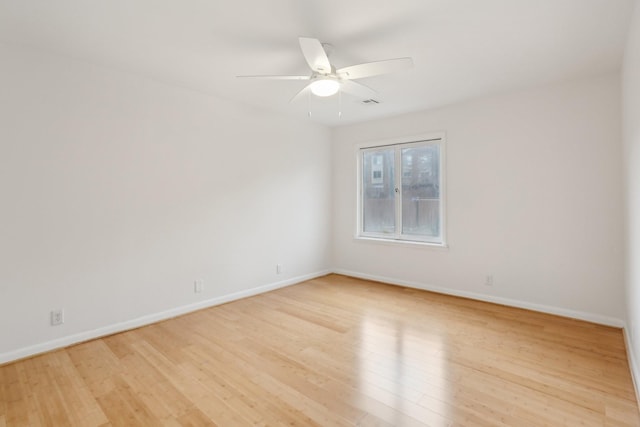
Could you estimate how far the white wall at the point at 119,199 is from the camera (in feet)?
8.27

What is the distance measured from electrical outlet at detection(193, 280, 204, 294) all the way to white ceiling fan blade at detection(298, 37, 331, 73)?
2.65 meters

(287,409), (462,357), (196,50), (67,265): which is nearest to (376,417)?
(287,409)

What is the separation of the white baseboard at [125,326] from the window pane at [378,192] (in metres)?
1.76

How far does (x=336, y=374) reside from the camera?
2264 mm

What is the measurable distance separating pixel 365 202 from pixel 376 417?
3.65m

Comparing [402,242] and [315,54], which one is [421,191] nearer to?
[402,242]

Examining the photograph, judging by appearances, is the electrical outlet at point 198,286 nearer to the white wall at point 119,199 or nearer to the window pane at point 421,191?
the white wall at point 119,199

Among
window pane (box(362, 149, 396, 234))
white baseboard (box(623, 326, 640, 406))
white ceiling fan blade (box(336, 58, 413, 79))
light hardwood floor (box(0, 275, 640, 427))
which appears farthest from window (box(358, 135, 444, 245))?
white ceiling fan blade (box(336, 58, 413, 79))

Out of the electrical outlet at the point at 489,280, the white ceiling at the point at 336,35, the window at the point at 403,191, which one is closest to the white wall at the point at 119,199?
the white ceiling at the point at 336,35

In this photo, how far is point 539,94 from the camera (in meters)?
3.45

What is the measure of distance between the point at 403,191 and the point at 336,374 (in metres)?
3.08

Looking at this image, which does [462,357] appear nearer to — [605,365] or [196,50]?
[605,365]

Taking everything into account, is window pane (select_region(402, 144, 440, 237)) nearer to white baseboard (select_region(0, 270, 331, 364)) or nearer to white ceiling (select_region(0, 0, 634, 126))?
white ceiling (select_region(0, 0, 634, 126))

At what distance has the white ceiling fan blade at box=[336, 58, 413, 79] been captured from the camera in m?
2.23
